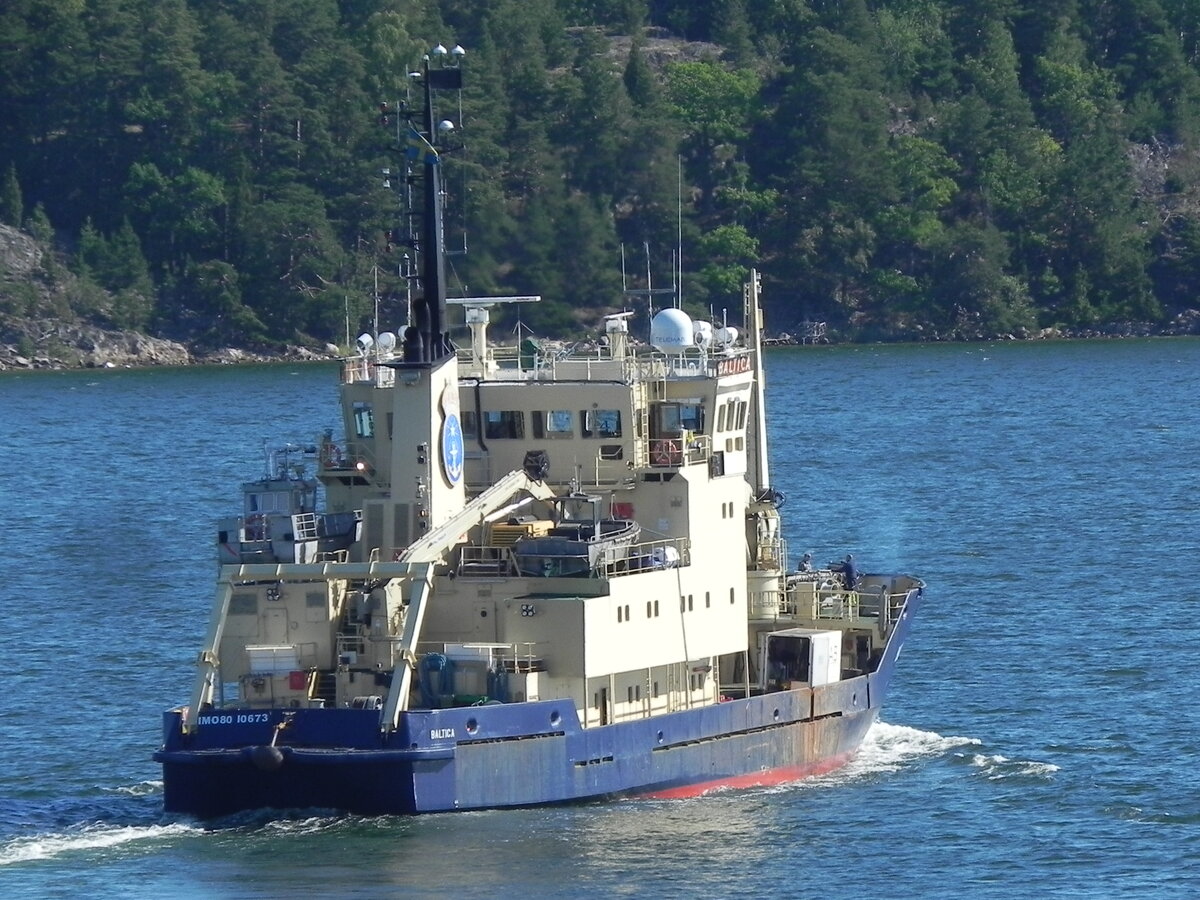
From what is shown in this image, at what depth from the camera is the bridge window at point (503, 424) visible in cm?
4622

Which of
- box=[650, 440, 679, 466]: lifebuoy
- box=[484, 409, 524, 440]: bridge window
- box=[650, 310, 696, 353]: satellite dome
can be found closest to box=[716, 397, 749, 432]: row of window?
box=[650, 310, 696, 353]: satellite dome

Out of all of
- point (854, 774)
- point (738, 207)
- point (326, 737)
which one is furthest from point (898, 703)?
point (738, 207)

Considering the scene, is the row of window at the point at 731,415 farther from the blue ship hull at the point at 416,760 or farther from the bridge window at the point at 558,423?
the blue ship hull at the point at 416,760

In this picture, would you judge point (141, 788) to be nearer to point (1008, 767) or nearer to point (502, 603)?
point (502, 603)

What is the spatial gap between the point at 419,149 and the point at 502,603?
7.14m

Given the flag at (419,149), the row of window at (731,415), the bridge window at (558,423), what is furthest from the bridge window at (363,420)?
the row of window at (731,415)

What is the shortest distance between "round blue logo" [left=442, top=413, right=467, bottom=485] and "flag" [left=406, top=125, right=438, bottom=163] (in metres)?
3.94

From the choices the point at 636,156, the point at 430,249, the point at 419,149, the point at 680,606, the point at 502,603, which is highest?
the point at 636,156

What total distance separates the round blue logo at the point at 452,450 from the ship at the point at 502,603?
0.15 feet

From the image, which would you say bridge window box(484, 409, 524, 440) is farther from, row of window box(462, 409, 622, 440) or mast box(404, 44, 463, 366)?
mast box(404, 44, 463, 366)

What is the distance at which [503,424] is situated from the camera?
4628 cm

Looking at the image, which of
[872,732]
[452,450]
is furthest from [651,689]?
[872,732]

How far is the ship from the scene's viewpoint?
41.3 m

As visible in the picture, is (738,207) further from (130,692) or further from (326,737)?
(326,737)
